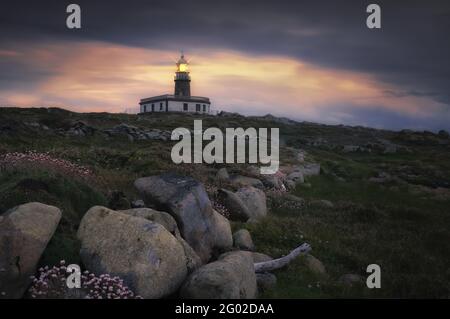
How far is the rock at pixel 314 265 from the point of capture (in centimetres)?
1427

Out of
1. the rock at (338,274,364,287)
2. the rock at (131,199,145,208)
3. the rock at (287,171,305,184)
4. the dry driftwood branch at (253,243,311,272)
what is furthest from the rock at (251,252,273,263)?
the rock at (287,171,305,184)

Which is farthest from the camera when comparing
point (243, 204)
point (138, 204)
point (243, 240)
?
point (243, 204)

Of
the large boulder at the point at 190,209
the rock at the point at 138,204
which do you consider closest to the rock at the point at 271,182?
the large boulder at the point at 190,209

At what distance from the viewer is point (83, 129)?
51.5 m

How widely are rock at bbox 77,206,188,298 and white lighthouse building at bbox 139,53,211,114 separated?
11176 centimetres

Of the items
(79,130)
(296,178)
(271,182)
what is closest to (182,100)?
(79,130)

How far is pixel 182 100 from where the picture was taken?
123 m

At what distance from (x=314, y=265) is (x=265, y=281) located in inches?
100

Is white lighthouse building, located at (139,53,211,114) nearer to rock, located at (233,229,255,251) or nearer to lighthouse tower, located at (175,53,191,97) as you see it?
lighthouse tower, located at (175,53,191,97)

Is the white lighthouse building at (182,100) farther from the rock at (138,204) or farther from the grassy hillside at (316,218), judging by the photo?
the rock at (138,204)

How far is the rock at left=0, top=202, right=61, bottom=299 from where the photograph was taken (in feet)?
31.4

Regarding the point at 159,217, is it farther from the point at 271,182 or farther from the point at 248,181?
the point at 271,182
